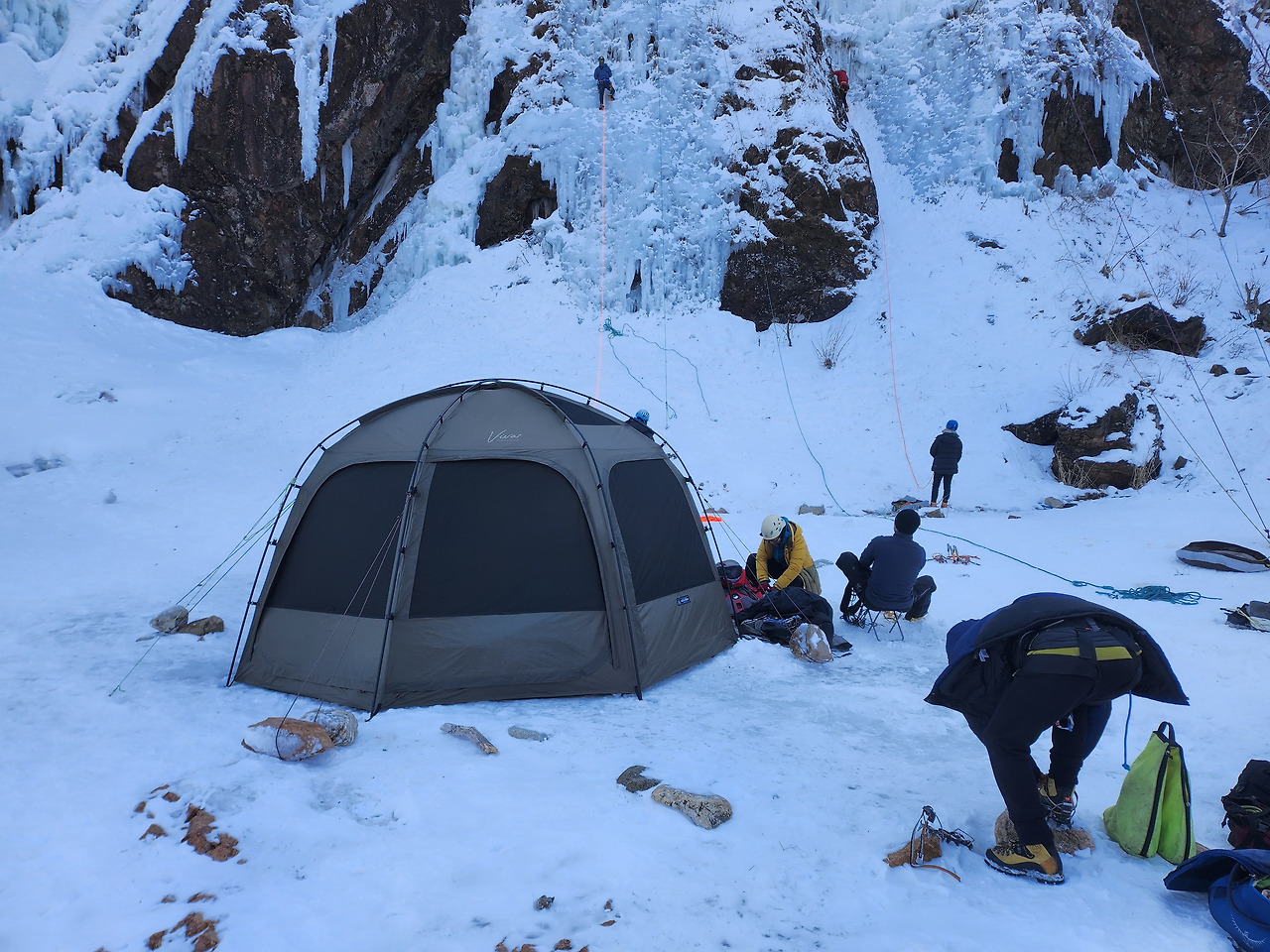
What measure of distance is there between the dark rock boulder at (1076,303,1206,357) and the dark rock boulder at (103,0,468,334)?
1609 centimetres

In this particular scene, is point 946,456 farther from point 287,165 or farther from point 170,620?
point 287,165

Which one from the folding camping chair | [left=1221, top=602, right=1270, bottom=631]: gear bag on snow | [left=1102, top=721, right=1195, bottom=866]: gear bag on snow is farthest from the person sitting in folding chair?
[left=1102, top=721, right=1195, bottom=866]: gear bag on snow

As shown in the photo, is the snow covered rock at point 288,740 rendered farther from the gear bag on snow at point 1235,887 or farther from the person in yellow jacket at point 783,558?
the gear bag on snow at point 1235,887

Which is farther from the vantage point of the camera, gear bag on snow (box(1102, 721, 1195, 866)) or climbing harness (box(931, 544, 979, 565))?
climbing harness (box(931, 544, 979, 565))

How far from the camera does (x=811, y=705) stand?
4.51m

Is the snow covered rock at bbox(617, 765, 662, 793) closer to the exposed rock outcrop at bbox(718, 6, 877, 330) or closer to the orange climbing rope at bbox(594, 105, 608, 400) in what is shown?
the orange climbing rope at bbox(594, 105, 608, 400)

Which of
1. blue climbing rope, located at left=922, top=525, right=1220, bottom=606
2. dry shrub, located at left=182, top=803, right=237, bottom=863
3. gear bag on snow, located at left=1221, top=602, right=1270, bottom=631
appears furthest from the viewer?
blue climbing rope, located at left=922, top=525, right=1220, bottom=606

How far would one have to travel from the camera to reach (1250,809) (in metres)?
2.88

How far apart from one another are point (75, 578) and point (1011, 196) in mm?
19976

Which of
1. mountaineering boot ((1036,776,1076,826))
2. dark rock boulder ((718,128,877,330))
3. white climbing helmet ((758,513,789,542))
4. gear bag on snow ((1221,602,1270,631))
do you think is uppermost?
dark rock boulder ((718,128,877,330))

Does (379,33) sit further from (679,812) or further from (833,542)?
(679,812)

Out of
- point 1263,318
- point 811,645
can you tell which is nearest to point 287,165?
point 811,645

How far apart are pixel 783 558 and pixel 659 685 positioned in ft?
6.25

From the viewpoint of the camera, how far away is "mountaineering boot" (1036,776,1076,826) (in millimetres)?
2994
